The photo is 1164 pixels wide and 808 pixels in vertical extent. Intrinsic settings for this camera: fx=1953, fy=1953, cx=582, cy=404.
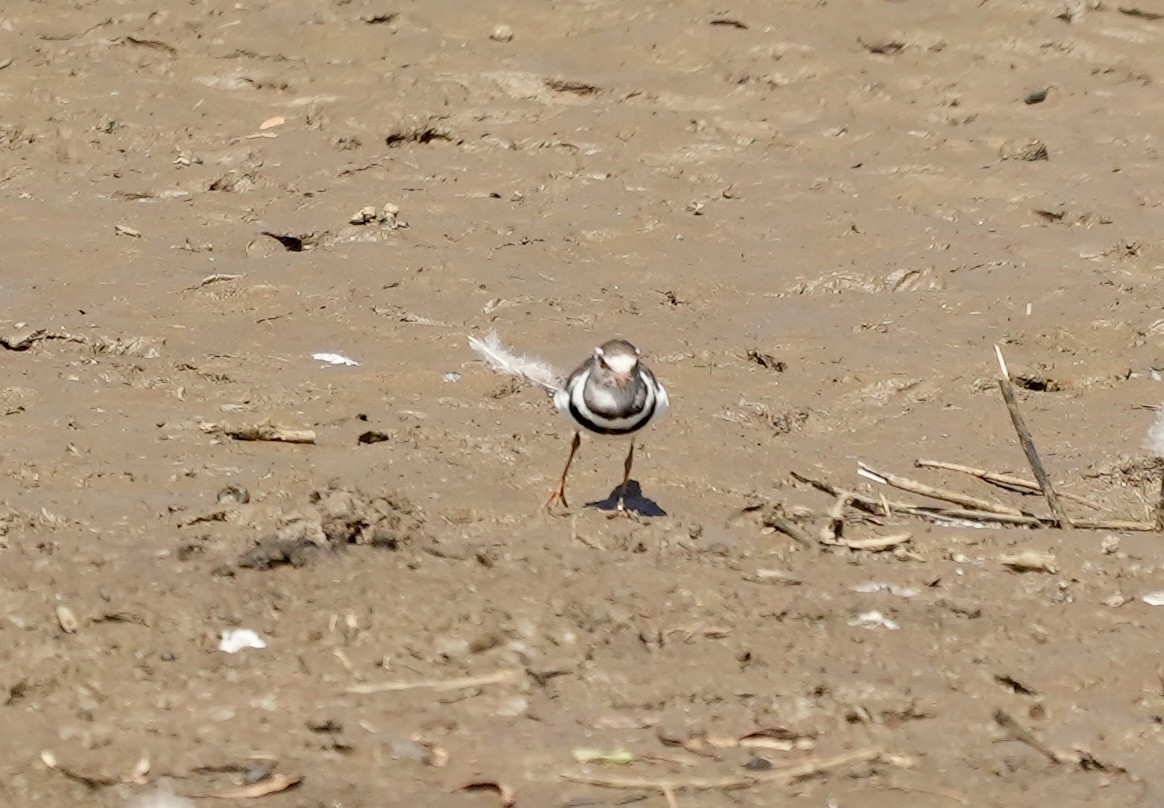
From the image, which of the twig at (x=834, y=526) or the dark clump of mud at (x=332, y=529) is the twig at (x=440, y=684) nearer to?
the dark clump of mud at (x=332, y=529)

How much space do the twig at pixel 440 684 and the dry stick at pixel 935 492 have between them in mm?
2604

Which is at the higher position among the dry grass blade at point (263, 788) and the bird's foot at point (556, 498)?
the dry grass blade at point (263, 788)

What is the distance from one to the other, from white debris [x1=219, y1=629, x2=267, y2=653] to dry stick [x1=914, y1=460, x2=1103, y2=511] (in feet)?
11.2

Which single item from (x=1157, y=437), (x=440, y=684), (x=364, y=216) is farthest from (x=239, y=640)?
(x=364, y=216)

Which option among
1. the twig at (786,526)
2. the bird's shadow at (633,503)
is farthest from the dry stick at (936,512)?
the bird's shadow at (633,503)

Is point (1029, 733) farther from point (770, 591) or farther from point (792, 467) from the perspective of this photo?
point (792, 467)

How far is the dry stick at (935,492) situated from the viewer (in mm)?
7535

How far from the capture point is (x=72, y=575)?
5.98 metres

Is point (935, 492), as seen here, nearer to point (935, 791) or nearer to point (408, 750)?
point (935, 791)

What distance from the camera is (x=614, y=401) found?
7.58 m

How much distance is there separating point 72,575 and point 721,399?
11.9 ft

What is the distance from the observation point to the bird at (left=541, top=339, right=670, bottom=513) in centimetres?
760

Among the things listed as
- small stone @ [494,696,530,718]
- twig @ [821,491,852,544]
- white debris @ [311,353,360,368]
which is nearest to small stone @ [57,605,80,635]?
small stone @ [494,696,530,718]

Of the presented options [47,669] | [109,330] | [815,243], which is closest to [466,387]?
[109,330]
